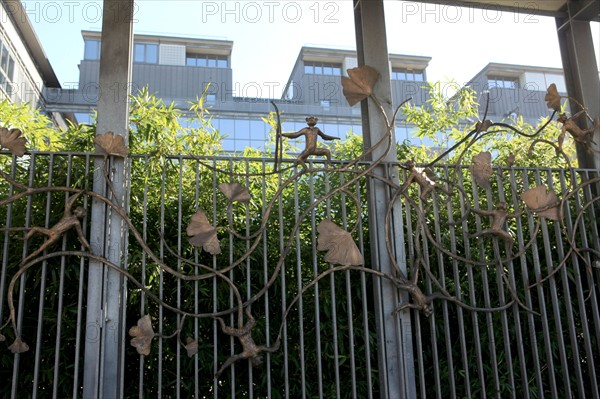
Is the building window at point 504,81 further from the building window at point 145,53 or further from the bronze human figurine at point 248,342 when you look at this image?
the bronze human figurine at point 248,342

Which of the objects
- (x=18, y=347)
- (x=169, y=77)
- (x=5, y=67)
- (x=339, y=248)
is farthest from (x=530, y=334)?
(x=5, y=67)

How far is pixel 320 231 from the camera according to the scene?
2.17 metres

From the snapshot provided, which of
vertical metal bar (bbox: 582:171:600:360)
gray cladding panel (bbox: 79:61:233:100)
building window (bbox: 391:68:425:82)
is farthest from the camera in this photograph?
building window (bbox: 391:68:425:82)

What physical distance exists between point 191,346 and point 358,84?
130 centimetres

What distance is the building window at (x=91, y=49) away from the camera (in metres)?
3.71

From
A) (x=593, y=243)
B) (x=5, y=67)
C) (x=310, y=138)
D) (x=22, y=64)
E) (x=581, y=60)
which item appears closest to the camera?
(x=310, y=138)

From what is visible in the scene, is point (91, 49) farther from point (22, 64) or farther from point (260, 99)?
point (22, 64)

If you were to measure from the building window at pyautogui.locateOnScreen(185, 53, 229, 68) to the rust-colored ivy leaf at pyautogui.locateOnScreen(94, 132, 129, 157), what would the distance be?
1471 mm

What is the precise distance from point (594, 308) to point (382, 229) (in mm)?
1064

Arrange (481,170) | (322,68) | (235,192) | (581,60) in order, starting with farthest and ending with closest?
(322,68) → (581,60) → (481,170) → (235,192)

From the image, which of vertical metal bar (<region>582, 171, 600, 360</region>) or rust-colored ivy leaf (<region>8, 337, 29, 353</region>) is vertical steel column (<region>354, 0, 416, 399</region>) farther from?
rust-colored ivy leaf (<region>8, 337, 29, 353</region>)

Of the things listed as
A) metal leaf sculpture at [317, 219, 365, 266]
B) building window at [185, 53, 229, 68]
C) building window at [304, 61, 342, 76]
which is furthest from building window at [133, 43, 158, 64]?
metal leaf sculpture at [317, 219, 365, 266]

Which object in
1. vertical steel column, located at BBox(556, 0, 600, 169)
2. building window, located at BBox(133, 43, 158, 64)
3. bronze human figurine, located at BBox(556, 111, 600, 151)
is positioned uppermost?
building window, located at BBox(133, 43, 158, 64)

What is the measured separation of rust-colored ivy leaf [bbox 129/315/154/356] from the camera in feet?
6.47
